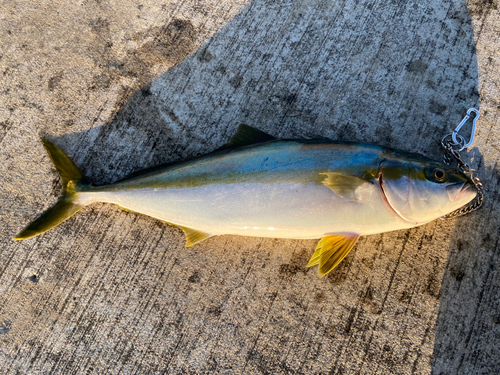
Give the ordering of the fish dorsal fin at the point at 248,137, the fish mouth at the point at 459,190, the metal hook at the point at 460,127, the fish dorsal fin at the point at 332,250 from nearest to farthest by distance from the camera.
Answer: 1. the fish mouth at the point at 459,190
2. the fish dorsal fin at the point at 332,250
3. the fish dorsal fin at the point at 248,137
4. the metal hook at the point at 460,127

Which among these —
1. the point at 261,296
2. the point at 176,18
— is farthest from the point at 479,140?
the point at 176,18

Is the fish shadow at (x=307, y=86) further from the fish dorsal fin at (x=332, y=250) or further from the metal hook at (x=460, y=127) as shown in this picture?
the fish dorsal fin at (x=332, y=250)

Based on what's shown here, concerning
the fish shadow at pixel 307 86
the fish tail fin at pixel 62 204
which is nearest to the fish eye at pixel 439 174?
the fish shadow at pixel 307 86

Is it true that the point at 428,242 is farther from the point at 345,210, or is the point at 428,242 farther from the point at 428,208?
the point at 345,210

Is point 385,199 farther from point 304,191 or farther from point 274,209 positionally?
point 274,209

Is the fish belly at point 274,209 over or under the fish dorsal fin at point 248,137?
under

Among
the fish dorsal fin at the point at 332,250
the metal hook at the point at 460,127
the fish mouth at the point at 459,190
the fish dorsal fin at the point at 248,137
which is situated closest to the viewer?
the fish mouth at the point at 459,190
